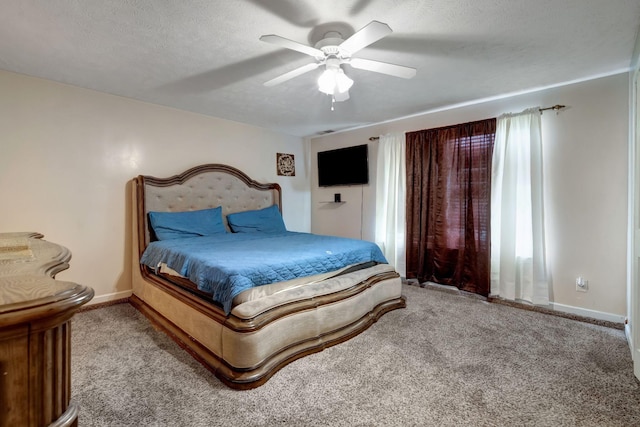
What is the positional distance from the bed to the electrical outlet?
1663 millimetres

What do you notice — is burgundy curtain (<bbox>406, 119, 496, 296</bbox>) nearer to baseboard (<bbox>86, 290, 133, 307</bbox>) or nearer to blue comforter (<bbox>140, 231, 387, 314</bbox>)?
blue comforter (<bbox>140, 231, 387, 314</bbox>)

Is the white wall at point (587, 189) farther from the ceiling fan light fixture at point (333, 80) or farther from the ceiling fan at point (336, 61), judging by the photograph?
the ceiling fan light fixture at point (333, 80)

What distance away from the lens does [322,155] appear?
16.4 ft

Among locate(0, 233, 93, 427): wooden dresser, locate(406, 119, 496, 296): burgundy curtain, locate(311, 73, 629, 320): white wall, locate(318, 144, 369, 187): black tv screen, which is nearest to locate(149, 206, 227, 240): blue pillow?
locate(318, 144, 369, 187): black tv screen

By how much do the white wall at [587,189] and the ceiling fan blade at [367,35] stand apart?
2.29 metres

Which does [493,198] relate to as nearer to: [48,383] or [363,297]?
[363,297]

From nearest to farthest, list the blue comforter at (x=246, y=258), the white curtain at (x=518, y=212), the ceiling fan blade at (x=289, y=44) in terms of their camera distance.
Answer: the ceiling fan blade at (x=289, y=44) < the blue comforter at (x=246, y=258) < the white curtain at (x=518, y=212)

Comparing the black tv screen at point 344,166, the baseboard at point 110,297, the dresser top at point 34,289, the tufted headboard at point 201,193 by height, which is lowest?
the baseboard at point 110,297

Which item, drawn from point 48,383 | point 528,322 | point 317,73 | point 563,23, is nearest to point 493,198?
point 528,322

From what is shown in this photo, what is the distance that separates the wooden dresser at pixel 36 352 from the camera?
1.86 ft

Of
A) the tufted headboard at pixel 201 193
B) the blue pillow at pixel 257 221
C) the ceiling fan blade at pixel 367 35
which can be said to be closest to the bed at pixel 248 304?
the tufted headboard at pixel 201 193

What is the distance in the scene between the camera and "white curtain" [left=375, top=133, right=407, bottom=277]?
410 centimetres

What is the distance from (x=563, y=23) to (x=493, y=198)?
177cm

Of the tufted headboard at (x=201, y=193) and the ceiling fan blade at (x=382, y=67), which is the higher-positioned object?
the ceiling fan blade at (x=382, y=67)
